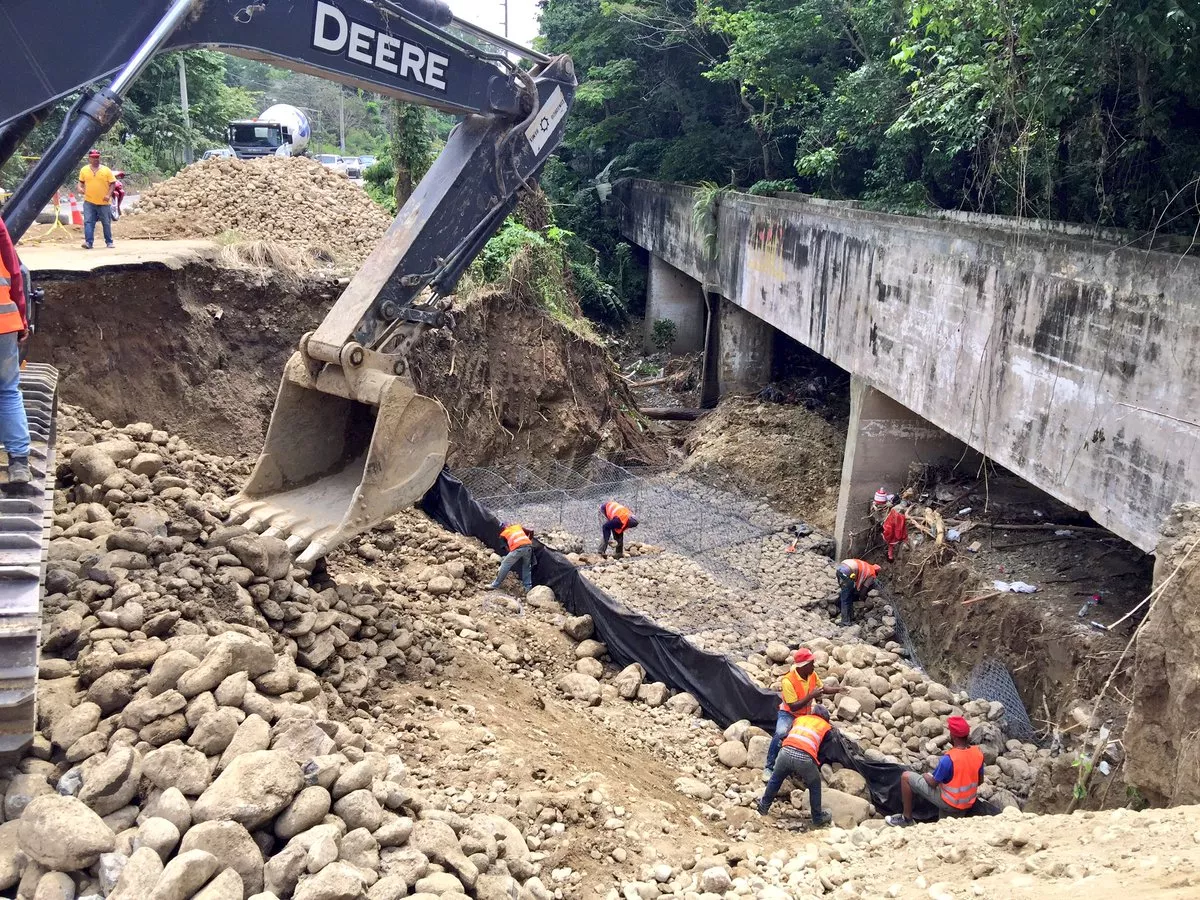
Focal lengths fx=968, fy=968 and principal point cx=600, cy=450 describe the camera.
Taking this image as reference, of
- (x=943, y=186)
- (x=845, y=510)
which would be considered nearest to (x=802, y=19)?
(x=943, y=186)

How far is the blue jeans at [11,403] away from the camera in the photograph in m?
5.10

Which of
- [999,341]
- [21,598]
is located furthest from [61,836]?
[999,341]

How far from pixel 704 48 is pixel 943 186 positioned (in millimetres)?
10981

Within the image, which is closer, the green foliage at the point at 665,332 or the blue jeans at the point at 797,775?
the blue jeans at the point at 797,775

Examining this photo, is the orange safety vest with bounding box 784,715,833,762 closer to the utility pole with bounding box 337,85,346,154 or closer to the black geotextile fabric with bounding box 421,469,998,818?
the black geotextile fabric with bounding box 421,469,998,818

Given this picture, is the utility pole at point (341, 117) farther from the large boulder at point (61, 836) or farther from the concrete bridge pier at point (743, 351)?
the large boulder at point (61, 836)

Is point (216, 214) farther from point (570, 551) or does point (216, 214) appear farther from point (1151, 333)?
point (1151, 333)

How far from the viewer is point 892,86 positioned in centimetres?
1420

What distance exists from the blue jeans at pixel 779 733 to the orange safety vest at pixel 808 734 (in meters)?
0.40

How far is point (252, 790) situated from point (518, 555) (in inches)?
246

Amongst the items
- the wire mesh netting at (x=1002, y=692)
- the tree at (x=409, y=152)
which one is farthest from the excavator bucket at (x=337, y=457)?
the tree at (x=409, y=152)

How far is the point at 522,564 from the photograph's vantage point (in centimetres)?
1063

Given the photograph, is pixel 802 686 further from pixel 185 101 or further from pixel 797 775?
pixel 185 101

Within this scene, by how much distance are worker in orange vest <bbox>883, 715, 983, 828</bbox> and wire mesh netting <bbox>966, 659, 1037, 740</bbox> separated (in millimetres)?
1921
